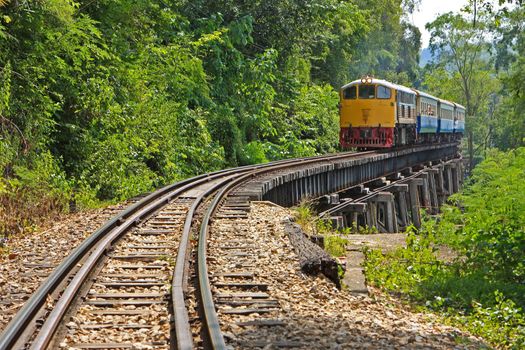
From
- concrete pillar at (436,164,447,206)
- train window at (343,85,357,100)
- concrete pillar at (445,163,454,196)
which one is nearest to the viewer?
train window at (343,85,357,100)

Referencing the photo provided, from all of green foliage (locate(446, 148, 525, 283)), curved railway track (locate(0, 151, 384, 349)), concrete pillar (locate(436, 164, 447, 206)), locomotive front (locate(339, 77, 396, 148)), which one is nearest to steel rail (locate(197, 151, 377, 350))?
curved railway track (locate(0, 151, 384, 349))

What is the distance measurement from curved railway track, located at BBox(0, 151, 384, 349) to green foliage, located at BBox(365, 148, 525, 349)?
2.79 meters

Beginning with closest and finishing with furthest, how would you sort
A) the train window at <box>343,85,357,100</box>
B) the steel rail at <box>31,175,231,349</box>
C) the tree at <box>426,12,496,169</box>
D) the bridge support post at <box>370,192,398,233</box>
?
the steel rail at <box>31,175,231,349</box>, the bridge support post at <box>370,192,398,233</box>, the train window at <box>343,85,357,100</box>, the tree at <box>426,12,496,169</box>

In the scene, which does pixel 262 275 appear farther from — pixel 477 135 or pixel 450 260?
pixel 477 135

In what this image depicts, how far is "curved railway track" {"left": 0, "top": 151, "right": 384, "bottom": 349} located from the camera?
17.6 feet

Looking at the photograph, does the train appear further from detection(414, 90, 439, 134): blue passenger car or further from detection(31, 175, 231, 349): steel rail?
detection(31, 175, 231, 349): steel rail

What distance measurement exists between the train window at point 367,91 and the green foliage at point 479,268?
51.2 ft

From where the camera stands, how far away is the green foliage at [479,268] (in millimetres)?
7988

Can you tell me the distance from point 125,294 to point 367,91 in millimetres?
23627

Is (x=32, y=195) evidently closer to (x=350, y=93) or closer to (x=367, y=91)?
(x=367, y=91)

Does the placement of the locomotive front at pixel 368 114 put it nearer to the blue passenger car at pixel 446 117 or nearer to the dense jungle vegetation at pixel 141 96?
the dense jungle vegetation at pixel 141 96

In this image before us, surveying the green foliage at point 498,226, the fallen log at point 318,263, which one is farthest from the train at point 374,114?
the fallen log at point 318,263

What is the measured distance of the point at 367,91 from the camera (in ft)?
96.1

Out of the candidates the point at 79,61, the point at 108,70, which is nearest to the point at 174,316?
the point at 79,61
